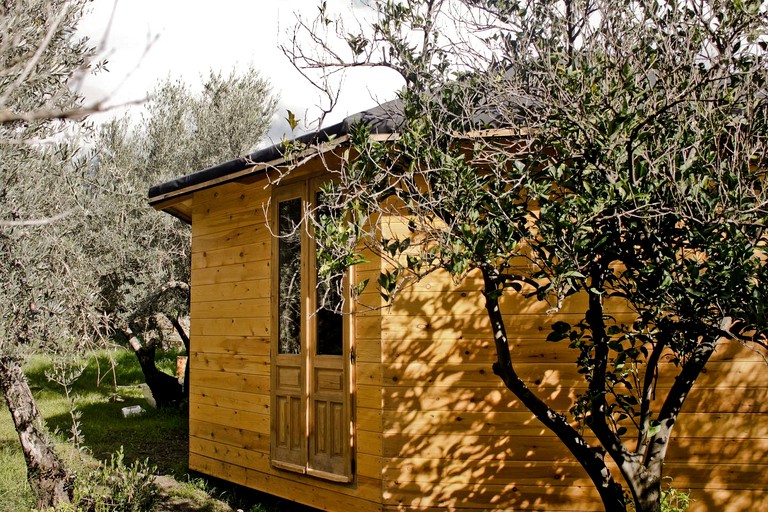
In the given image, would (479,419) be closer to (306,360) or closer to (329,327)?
(329,327)

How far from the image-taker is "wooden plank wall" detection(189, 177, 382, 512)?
611cm

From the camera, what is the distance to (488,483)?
15.9 ft

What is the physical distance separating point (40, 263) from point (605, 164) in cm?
447

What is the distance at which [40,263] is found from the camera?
5195mm

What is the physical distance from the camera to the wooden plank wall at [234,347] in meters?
6.11

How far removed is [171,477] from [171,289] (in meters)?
4.50

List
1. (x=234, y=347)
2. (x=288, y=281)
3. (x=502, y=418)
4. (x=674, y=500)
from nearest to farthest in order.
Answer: (x=674, y=500) → (x=502, y=418) → (x=288, y=281) → (x=234, y=347)

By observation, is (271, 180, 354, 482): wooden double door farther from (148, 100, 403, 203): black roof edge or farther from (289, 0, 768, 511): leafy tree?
(289, 0, 768, 511): leafy tree

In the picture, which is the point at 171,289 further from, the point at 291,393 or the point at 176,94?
the point at 291,393

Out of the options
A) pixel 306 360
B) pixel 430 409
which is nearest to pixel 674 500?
pixel 430 409

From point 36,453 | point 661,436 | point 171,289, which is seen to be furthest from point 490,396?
point 171,289

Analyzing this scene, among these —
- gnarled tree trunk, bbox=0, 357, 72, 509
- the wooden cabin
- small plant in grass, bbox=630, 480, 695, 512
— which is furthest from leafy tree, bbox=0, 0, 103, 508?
small plant in grass, bbox=630, 480, 695, 512

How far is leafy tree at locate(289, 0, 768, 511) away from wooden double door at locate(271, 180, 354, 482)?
7.08ft

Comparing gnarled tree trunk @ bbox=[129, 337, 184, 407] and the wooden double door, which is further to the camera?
gnarled tree trunk @ bbox=[129, 337, 184, 407]
